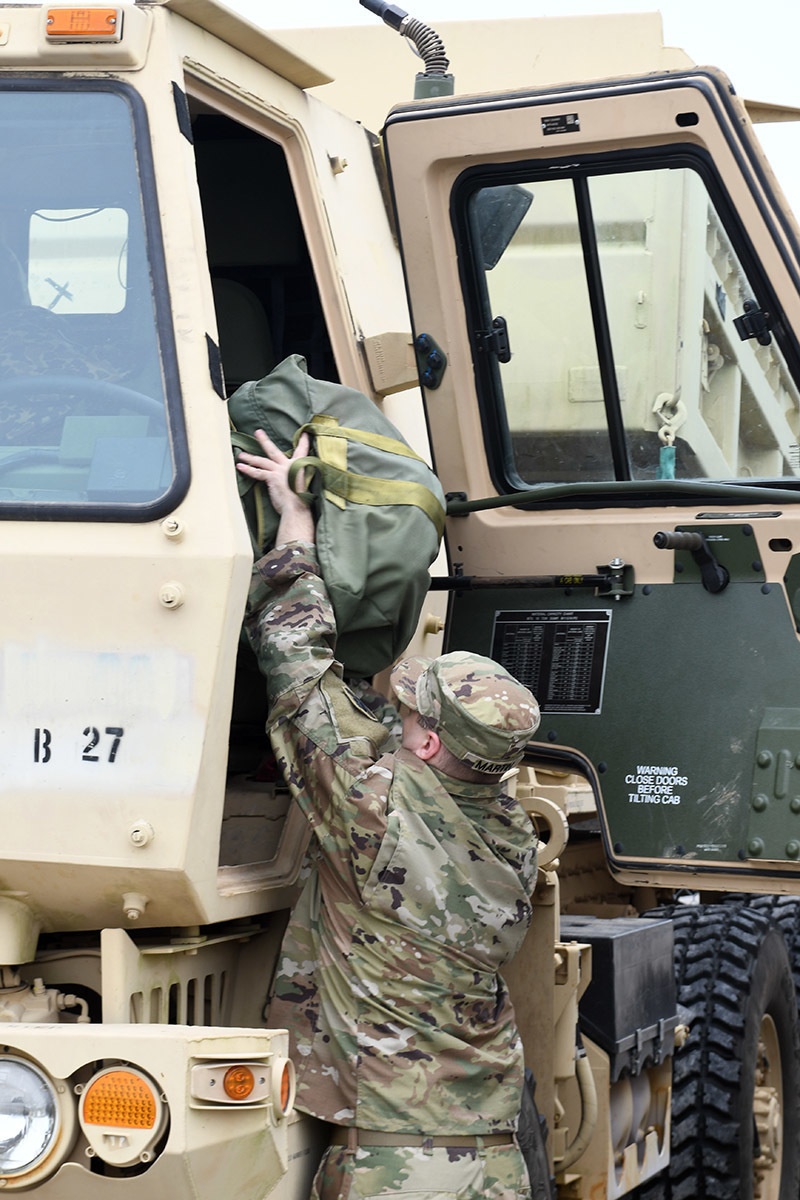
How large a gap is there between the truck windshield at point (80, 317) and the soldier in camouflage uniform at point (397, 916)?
0.44 meters

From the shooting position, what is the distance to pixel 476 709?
3.31 meters

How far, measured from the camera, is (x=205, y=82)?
347cm

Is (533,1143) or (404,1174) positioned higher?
(404,1174)

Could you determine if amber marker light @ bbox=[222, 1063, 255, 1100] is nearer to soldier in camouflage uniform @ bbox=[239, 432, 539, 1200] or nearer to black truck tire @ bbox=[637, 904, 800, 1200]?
soldier in camouflage uniform @ bbox=[239, 432, 539, 1200]

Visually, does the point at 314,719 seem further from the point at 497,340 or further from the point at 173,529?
the point at 497,340

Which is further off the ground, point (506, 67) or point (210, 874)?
point (506, 67)

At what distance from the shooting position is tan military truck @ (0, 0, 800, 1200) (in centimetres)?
292

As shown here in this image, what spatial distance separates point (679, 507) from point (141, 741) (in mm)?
1807

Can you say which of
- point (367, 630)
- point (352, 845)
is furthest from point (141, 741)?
point (367, 630)

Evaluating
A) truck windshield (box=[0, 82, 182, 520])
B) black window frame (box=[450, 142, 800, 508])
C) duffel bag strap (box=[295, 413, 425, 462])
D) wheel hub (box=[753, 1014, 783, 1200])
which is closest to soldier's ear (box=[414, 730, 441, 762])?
duffel bag strap (box=[295, 413, 425, 462])

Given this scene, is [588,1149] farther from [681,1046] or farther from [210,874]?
[210,874]

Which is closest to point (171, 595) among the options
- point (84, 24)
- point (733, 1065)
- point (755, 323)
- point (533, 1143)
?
point (84, 24)

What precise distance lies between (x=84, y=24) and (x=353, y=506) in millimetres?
1012

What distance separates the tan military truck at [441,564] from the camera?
115 inches
